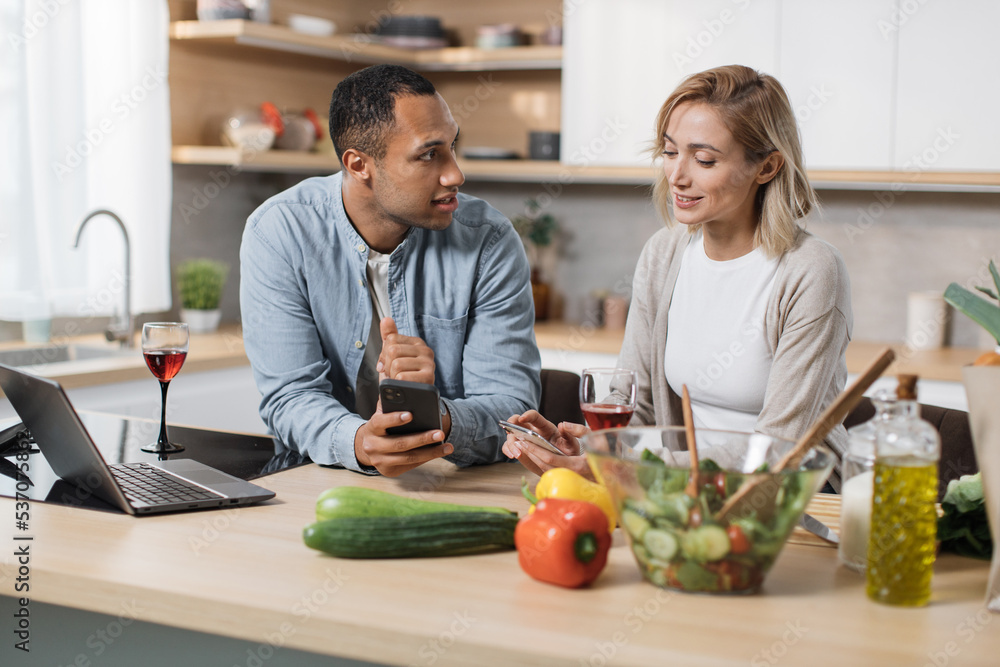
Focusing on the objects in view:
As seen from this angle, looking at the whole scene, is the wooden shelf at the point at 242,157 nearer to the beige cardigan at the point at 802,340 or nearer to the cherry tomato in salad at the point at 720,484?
the beige cardigan at the point at 802,340

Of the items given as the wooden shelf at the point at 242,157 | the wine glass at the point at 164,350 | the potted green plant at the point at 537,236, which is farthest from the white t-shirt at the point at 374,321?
the potted green plant at the point at 537,236

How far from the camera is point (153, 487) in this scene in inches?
54.7

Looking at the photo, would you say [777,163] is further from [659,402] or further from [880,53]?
[880,53]

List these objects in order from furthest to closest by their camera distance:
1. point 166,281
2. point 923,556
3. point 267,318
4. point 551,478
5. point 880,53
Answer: point 166,281
point 880,53
point 267,318
point 551,478
point 923,556

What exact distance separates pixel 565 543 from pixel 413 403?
18.1 inches

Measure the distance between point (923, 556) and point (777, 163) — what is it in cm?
106

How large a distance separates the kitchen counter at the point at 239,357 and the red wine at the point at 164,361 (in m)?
1.04

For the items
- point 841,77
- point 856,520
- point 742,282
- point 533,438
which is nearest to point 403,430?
point 533,438

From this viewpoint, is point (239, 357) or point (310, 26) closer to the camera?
point (239, 357)

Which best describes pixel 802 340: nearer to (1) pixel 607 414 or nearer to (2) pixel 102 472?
(1) pixel 607 414

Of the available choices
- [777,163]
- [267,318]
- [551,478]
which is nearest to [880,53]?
[777,163]

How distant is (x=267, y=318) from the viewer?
1.84 metres

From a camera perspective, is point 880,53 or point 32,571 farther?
point 880,53

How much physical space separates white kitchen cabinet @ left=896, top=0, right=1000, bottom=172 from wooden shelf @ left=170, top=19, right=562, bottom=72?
3.94ft
